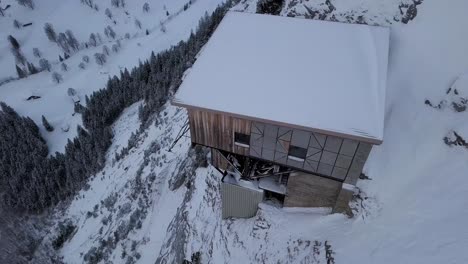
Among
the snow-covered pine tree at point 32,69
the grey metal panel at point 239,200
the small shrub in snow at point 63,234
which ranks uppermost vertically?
the grey metal panel at point 239,200

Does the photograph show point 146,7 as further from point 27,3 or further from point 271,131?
point 271,131

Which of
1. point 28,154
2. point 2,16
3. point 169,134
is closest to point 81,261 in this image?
point 169,134

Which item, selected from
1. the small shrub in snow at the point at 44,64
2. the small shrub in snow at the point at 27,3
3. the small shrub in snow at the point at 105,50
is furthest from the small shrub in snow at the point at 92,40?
the small shrub in snow at the point at 27,3

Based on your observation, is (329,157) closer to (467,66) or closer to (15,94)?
(467,66)

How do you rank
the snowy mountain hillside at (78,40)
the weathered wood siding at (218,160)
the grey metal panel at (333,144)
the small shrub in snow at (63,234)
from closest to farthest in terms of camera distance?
the grey metal panel at (333,144), the weathered wood siding at (218,160), the small shrub in snow at (63,234), the snowy mountain hillside at (78,40)

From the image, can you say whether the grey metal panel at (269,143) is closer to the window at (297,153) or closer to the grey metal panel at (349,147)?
the window at (297,153)

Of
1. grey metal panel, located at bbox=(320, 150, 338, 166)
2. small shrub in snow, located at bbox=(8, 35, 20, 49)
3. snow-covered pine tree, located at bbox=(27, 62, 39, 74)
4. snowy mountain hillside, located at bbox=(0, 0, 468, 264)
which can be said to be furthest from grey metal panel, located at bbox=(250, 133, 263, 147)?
small shrub in snow, located at bbox=(8, 35, 20, 49)
